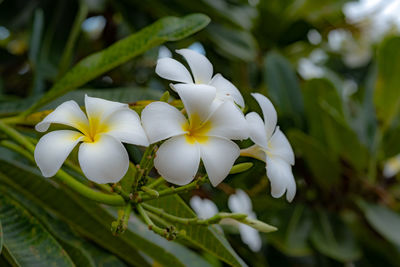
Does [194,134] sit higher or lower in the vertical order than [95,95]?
higher

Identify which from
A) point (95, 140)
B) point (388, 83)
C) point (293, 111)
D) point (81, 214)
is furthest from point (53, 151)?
point (388, 83)

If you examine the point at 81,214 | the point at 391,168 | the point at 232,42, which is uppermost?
the point at 81,214

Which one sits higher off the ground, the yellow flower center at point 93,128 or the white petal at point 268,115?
the yellow flower center at point 93,128

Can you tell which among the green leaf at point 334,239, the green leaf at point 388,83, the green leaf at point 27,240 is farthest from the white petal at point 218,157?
the green leaf at point 388,83

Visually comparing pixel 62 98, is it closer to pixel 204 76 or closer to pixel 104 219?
pixel 104 219

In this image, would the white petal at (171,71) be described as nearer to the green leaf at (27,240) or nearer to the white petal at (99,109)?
the white petal at (99,109)

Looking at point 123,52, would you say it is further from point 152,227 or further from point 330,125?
point 330,125
